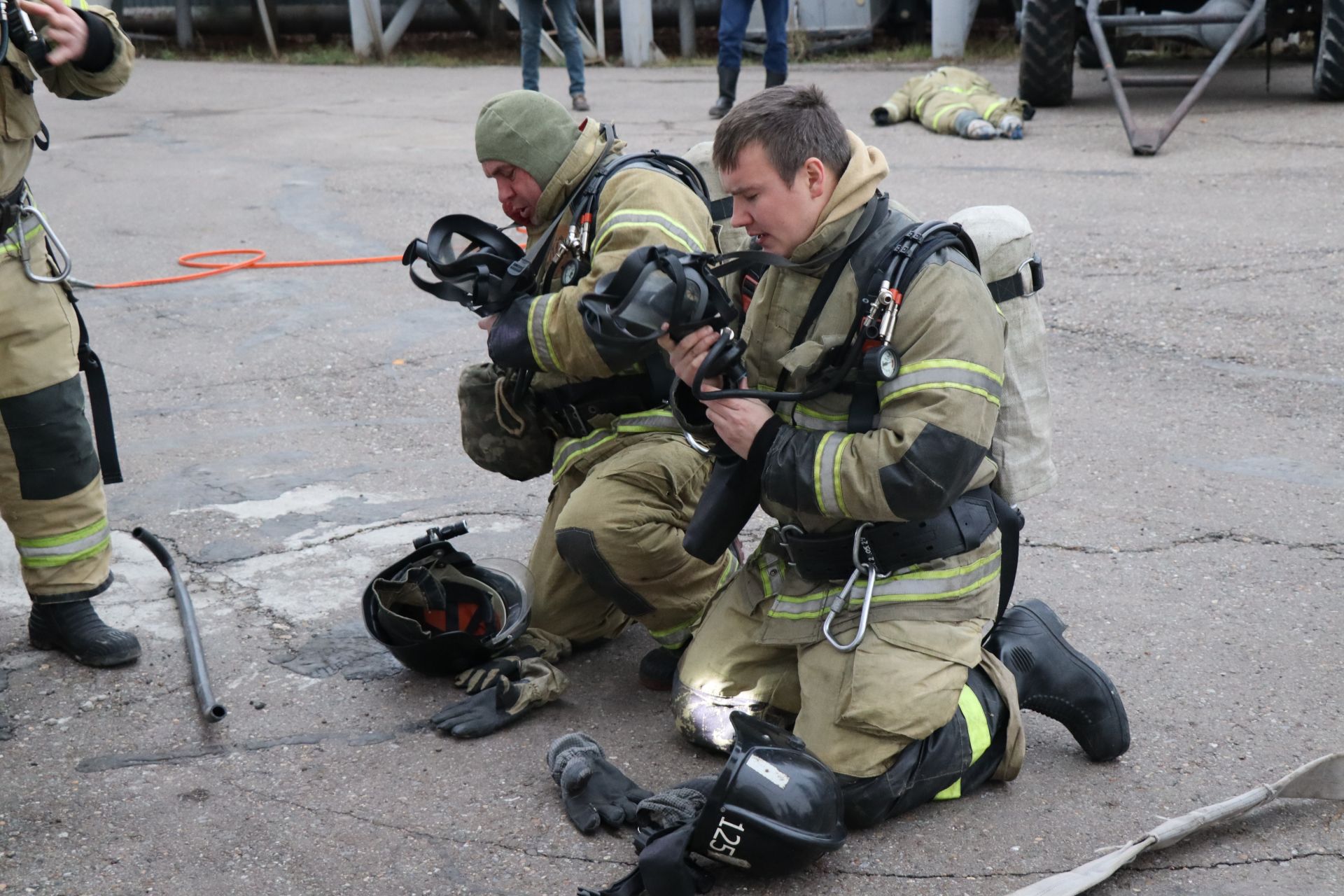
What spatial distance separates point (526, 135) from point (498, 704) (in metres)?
1.40

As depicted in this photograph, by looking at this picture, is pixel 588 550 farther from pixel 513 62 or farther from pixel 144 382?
pixel 513 62

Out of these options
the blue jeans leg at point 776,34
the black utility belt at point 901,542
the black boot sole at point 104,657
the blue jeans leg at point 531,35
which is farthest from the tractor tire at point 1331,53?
the black boot sole at point 104,657

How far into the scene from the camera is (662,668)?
3402 mm

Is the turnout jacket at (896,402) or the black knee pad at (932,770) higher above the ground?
the turnout jacket at (896,402)

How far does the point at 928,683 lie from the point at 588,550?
917 mm

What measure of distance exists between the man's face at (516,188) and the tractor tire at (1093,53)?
29.7 feet

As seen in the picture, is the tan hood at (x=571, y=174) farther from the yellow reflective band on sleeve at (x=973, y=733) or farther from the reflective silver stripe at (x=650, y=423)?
the yellow reflective band on sleeve at (x=973, y=733)

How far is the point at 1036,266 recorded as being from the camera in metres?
3.02

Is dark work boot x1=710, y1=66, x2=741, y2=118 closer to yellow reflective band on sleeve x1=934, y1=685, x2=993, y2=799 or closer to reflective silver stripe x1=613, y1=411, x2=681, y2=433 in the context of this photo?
reflective silver stripe x1=613, y1=411, x2=681, y2=433

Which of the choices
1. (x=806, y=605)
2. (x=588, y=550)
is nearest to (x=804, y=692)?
(x=806, y=605)

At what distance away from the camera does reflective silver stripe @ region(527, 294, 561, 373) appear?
3236 millimetres

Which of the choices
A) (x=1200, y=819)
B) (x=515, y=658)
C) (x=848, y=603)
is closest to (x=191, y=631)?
(x=515, y=658)

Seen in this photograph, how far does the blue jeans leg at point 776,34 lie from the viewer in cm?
1016

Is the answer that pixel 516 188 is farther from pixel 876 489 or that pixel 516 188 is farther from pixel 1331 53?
pixel 1331 53
